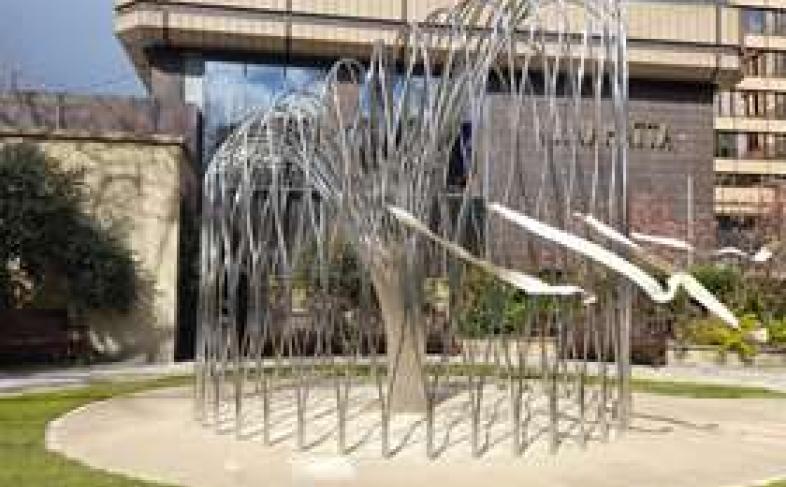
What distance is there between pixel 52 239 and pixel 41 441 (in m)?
→ 12.6

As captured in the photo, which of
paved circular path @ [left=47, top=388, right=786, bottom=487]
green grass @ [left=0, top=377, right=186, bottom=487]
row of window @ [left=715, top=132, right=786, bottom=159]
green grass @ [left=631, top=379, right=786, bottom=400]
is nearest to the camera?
green grass @ [left=0, top=377, right=186, bottom=487]

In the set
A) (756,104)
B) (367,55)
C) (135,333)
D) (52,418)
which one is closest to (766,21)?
(756,104)

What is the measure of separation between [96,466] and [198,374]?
430 centimetres

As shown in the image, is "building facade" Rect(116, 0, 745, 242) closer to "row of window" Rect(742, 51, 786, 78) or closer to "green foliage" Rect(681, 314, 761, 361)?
"green foliage" Rect(681, 314, 761, 361)

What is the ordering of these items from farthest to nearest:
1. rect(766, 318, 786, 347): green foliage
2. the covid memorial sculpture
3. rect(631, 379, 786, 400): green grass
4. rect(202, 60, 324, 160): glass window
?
rect(202, 60, 324, 160): glass window < rect(766, 318, 786, 347): green foliage < rect(631, 379, 786, 400): green grass < the covid memorial sculpture

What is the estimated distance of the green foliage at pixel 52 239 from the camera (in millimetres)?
25156

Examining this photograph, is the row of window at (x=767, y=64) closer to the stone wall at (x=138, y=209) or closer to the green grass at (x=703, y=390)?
the stone wall at (x=138, y=209)

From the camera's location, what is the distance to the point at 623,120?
13.0m

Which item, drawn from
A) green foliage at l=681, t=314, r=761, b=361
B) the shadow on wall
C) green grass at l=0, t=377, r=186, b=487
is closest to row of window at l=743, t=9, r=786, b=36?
green foliage at l=681, t=314, r=761, b=361

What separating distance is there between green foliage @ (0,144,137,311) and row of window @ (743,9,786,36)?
7353cm

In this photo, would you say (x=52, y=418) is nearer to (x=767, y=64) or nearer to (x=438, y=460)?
(x=438, y=460)

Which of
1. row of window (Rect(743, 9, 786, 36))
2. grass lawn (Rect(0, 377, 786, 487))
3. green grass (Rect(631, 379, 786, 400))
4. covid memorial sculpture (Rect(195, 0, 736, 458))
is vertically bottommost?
green grass (Rect(631, 379, 786, 400))

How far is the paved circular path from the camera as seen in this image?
1131 cm

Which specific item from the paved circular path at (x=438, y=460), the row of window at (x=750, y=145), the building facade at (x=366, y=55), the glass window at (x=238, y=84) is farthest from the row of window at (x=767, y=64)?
the paved circular path at (x=438, y=460)
